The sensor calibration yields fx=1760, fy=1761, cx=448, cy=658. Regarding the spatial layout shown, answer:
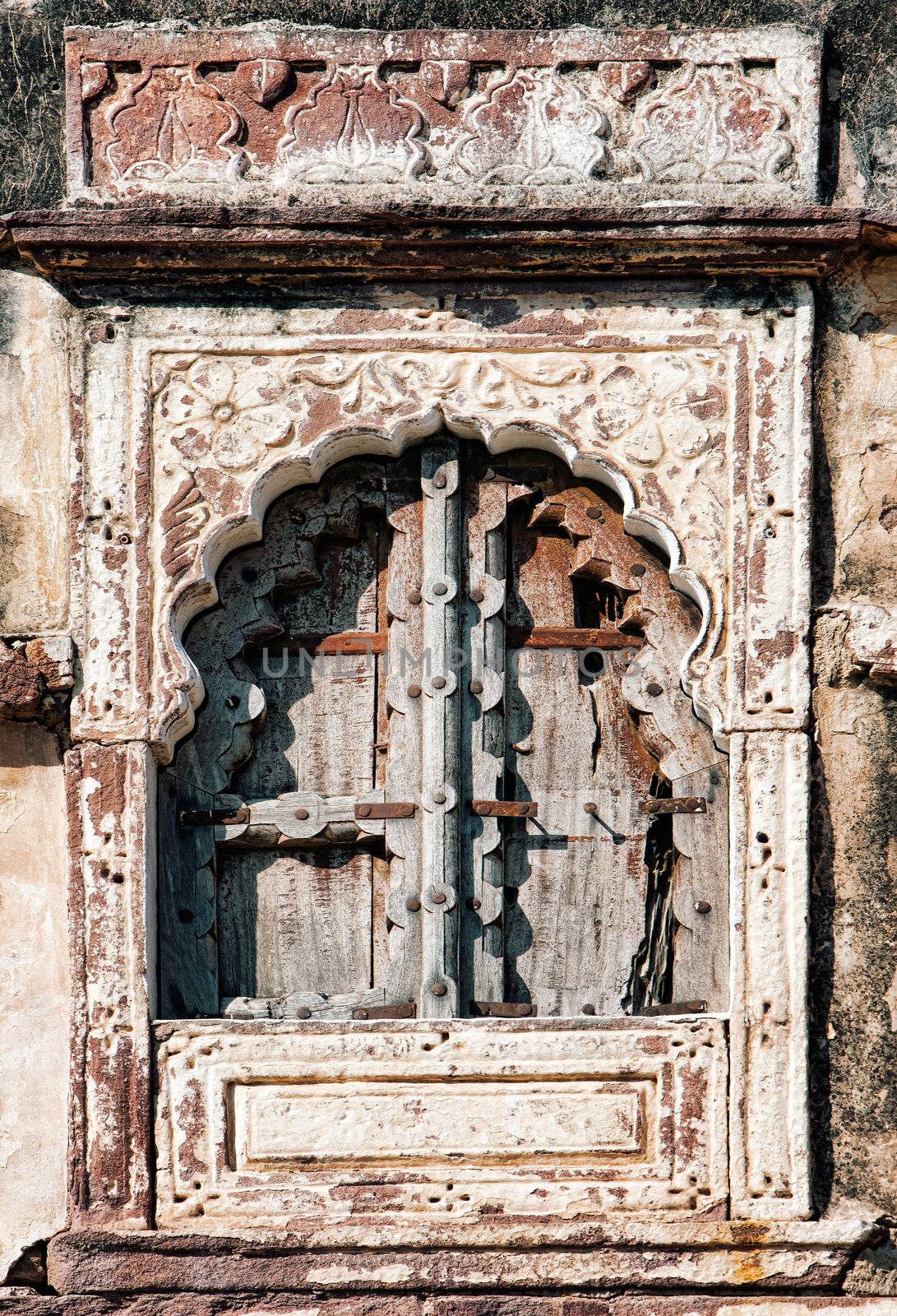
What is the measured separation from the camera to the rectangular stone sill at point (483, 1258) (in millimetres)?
4391

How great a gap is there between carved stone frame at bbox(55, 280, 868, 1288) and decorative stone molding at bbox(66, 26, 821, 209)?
330 mm

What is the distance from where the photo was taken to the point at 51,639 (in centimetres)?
466

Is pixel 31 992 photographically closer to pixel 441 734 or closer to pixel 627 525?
pixel 441 734

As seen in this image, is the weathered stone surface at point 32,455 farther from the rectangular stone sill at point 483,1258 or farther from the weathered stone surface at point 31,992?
the rectangular stone sill at point 483,1258

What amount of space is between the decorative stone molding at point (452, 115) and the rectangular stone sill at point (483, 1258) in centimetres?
271

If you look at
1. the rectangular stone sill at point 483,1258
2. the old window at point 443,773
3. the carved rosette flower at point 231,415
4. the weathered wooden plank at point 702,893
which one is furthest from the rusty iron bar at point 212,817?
the weathered wooden plank at point 702,893

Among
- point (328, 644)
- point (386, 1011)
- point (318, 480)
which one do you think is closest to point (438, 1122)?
point (386, 1011)

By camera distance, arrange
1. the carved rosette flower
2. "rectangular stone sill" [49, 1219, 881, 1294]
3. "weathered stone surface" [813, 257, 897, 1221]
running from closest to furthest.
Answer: "rectangular stone sill" [49, 1219, 881, 1294] → "weathered stone surface" [813, 257, 897, 1221] → the carved rosette flower

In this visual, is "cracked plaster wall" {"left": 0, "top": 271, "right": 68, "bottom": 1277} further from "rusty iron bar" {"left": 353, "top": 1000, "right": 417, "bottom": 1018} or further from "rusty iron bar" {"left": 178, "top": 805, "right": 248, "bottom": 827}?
"rusty iron bar" {"left": 353, "top": 1000, "right": 417, "bottom": 1018}

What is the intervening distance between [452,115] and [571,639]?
1.47 metres

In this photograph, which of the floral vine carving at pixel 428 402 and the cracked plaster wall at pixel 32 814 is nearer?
the cracked plaster wall at pixel 32 814

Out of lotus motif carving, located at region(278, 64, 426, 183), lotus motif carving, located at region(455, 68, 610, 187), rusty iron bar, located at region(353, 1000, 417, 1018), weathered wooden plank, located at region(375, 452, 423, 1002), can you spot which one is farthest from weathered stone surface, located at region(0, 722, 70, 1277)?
lotus motif carving, located at region(455, 68, 610, 187)

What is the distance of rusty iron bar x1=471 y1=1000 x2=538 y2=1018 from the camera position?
4703 millimetres

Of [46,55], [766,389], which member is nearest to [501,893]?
[766,389]
